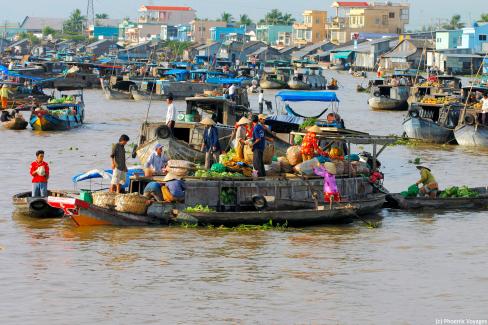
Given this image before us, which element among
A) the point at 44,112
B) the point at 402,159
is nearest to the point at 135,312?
the point at 402,159

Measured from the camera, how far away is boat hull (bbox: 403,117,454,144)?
106 feet

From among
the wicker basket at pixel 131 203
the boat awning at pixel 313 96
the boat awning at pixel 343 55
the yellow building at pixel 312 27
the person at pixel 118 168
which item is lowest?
the wicker basket at pixel 131 203

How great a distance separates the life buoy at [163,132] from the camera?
70.3ft

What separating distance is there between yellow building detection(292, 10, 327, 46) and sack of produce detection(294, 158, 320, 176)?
11622 cm

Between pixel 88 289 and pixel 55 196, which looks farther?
pixel 55 196

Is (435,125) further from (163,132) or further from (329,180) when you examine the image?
(329,180)

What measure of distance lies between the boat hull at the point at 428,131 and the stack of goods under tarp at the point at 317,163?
13851 mm

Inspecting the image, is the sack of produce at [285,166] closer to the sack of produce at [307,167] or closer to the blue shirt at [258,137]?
the sack of produce at [307,167]

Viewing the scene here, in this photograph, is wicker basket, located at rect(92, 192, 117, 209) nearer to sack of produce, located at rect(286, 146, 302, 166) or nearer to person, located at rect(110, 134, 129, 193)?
person, located at rect(110, 134, 129, 193)

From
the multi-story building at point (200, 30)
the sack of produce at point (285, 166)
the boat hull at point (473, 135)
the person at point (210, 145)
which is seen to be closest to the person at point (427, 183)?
the sack of produce at point (285, 166)

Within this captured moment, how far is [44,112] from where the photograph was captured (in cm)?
3425

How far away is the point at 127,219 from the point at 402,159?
13.8m

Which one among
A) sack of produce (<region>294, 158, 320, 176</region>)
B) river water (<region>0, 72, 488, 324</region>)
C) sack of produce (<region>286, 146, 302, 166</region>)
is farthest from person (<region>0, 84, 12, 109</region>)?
sack of produce (<region>294, 158, 320, 176</region>)

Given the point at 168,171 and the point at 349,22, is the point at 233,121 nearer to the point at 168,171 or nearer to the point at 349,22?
the point at 168,171
